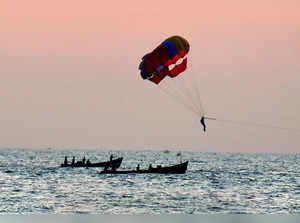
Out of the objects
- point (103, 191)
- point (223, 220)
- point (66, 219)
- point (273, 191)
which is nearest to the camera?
point (223, 220)

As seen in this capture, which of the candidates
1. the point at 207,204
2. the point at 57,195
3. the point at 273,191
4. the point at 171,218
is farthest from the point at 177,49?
the point at 171,218

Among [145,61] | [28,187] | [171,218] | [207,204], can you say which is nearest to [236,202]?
[207,204]

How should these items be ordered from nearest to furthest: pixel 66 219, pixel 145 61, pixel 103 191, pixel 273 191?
pixel 66 219
pixel 145 61
pixel 103 191
pixel 273 191

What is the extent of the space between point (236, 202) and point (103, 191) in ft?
39.5

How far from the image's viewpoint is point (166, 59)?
138 ft

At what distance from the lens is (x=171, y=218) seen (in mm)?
12539

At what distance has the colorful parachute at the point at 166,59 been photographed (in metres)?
41.4

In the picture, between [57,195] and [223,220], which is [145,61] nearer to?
[57,195]

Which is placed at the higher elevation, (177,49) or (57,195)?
(177,49)

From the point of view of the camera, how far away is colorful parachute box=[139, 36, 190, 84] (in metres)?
41.4

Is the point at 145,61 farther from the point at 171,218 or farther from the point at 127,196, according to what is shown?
the point at 171,218

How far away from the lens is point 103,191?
52.8 metres

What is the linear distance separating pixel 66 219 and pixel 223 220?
9.04ft

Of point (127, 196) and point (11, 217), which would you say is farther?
point (127, 196)
